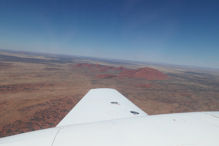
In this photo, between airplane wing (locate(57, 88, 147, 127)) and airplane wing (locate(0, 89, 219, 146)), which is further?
airplane wing (locate(57, 88, 147, 127))

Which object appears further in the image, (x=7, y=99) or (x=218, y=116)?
(x=7, y=99)

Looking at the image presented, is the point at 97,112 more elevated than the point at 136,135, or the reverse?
the point at 136,135

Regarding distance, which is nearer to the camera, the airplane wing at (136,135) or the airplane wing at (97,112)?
the airplane wing at (136,135)

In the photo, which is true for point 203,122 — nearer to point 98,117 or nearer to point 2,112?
point 98,117

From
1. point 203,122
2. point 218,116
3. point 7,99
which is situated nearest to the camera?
point 203,122

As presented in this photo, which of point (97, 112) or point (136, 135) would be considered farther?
point (97, 112)

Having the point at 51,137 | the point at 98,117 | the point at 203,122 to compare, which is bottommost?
the point at 98,117

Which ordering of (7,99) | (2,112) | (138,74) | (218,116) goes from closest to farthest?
(218,116) < (2,112) < (7,99) < (138,74)

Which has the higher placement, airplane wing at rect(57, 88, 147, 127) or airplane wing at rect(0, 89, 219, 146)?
airplane wing at rect(0, 89, 219, 146)

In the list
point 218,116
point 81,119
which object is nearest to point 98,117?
point 81,119

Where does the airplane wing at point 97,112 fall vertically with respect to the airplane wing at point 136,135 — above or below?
below

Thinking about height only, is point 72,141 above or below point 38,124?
above
